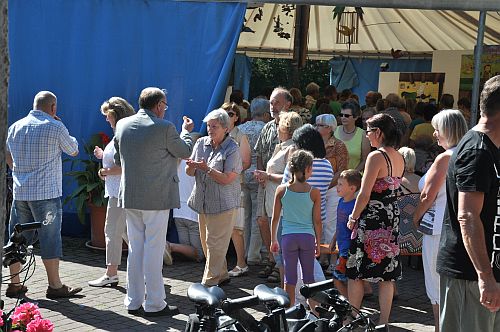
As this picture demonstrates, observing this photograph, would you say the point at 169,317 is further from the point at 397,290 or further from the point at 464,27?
the point at 464,27

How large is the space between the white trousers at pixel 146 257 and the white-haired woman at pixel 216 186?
63 cm

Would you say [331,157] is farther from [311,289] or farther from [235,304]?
[235,304]

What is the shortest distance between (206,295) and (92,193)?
6013 millimetres

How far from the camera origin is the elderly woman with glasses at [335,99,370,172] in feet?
30.6

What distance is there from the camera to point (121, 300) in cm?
785

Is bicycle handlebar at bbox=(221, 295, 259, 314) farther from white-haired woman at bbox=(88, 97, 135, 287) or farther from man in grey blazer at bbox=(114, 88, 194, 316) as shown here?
white-haired woman at bbox=(88, 97, 135, 287)

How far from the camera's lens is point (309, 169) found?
6.80m

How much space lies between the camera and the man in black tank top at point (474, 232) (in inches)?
164

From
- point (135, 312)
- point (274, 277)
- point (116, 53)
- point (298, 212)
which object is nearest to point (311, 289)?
point (298, 212)

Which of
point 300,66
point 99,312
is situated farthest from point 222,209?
point 300,66

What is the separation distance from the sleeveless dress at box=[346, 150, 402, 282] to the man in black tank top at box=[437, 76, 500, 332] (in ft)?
7.17

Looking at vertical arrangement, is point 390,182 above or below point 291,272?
above

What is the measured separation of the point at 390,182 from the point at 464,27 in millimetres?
10653

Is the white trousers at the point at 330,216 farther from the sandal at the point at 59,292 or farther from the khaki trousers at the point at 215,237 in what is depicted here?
the sandal at the point at 59,292
